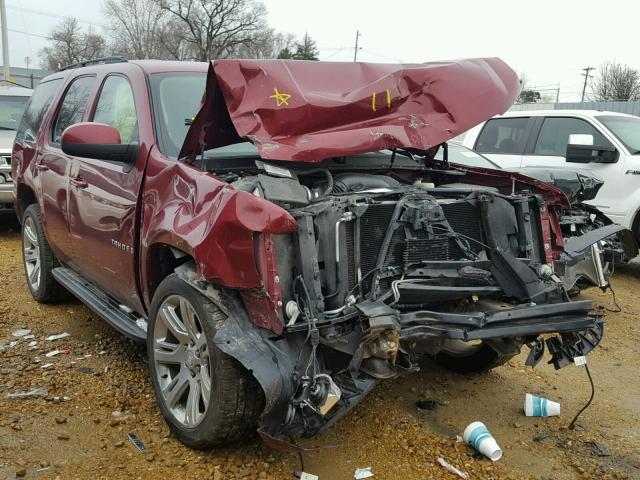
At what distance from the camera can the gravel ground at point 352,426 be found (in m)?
2.96

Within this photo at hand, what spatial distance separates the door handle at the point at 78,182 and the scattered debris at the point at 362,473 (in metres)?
2.51

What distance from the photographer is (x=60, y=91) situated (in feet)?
16.6

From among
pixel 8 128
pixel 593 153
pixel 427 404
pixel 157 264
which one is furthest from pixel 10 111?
pixel 427 404

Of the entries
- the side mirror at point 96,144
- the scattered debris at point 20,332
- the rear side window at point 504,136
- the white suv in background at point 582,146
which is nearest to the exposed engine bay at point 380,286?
the side mirror at point 96,144

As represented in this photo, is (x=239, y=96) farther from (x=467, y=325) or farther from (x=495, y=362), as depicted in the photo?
(x=495, y=362)

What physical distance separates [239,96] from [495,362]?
2.33m

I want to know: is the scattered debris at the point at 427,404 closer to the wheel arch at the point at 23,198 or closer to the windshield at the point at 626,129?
the wheel arch at the point at 23,198

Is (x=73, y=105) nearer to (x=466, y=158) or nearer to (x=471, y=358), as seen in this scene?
(x=471, y=358)

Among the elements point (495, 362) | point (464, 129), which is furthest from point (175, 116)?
point (495, 362)

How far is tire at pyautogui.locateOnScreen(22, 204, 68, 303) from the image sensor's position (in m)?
5.21

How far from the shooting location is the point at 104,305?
405cm

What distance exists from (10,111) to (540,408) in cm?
919

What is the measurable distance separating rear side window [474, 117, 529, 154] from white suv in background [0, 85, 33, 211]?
6.49m

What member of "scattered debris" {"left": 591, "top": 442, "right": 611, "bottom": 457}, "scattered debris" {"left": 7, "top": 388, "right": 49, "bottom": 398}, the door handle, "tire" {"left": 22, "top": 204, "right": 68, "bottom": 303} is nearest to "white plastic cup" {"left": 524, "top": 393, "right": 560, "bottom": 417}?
"scattered debris" {"left": 591, "top": 442, "right": 611, "bottom": 457}
